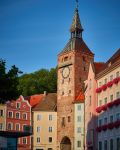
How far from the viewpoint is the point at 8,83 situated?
45125 millimetres

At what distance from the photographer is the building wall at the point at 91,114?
3166 inches

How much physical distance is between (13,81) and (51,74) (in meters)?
91.6

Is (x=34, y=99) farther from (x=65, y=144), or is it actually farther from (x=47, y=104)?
(x=65, y=144)

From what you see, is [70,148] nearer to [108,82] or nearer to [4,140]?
[108,82]

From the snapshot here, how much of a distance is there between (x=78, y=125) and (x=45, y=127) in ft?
41.5

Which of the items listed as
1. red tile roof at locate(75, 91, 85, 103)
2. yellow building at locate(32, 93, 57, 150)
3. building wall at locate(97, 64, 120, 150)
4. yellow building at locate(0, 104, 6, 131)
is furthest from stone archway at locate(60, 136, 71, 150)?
building wall at locate(97, 64, 120, 150)

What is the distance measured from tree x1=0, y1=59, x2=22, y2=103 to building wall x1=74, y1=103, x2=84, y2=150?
60053mm

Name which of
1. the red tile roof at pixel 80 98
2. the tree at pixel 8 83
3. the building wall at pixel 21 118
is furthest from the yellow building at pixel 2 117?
the tree at pixel 8 83

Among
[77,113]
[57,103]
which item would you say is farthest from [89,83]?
[57,103]

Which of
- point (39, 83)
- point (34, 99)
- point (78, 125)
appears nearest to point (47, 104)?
point (34, 99)

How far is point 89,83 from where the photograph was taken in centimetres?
8500

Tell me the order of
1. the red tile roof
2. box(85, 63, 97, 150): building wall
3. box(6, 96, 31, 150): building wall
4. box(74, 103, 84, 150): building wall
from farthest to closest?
box(6, 96, 31, 150): building wall < the red tile roof < box(74, 103, 84, 150): building wall < box(85, 63, 97, 150): building wall

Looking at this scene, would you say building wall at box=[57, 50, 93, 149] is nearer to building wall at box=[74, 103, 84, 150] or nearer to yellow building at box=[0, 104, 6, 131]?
building wall at box=[74, 103, 84, 150]

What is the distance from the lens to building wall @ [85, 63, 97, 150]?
80.4 m
